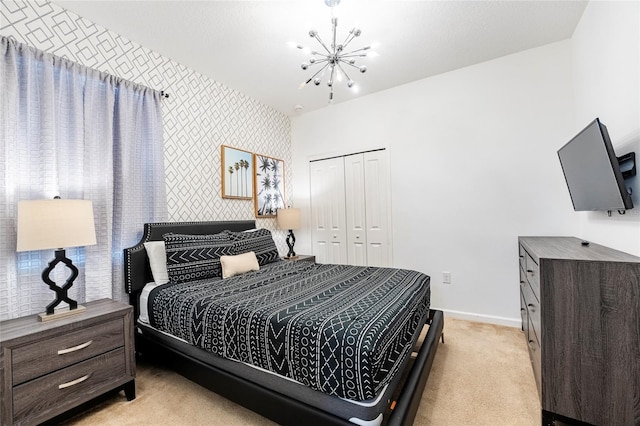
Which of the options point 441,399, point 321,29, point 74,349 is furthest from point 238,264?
point 321,29

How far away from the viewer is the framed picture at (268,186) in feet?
13.0

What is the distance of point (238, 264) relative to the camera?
2680 mm

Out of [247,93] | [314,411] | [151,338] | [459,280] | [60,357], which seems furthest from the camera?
[247,93]

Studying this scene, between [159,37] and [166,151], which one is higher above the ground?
[159,37]

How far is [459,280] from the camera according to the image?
3.33 m

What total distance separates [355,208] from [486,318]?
2.05 m

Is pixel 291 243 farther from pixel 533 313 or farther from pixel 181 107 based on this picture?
pixel 533 313

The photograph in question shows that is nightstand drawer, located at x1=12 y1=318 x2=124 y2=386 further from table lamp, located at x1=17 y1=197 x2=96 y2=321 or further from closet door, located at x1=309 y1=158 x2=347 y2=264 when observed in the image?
closet door, located at x1=309 y1=158 x2=347 y2=264

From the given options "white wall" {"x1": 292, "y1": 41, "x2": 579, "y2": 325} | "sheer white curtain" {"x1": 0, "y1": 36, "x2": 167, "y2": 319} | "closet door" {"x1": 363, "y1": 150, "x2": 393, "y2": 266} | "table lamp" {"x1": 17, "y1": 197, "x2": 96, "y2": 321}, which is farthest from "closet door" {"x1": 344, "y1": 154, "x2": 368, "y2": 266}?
"table lamp" {"x1": 17, "y1": 197, "x2": 96, "y2": 321}

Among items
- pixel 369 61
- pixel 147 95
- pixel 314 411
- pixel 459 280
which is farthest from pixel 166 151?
pixel 459 280

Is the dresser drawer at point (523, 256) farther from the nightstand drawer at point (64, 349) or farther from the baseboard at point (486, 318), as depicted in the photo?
the nightstand drawer at point (64, 349)

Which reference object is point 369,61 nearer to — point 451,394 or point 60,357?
point 451,394

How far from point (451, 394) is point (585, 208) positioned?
5.59 ft

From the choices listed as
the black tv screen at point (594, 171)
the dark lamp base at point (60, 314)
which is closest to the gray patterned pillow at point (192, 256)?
the dark lamp base at point (60, 314)
